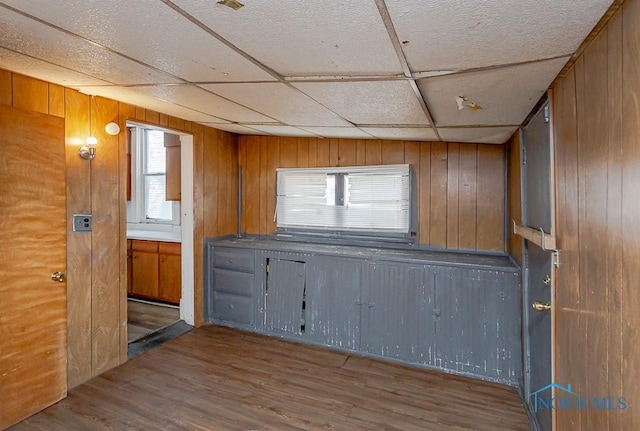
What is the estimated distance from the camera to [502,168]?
3154mm

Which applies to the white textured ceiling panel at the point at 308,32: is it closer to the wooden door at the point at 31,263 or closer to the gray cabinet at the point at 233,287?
the wooden door at the point at 31,263

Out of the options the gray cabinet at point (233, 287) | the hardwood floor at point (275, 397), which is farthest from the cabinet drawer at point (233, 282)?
the hardwood floor at point (275, 397)

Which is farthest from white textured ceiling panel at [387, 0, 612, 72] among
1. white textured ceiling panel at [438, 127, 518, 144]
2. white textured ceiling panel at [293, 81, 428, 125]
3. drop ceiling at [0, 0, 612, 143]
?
white textured ceiling panel at [438, 127, 518, 144]

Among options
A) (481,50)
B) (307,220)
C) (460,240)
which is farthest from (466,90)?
(307,220)

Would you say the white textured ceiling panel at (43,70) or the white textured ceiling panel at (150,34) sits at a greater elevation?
the white textured ceiling panel at (43,70)

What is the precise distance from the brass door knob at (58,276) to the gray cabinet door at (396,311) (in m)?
2.33

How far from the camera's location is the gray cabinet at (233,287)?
3727 mm

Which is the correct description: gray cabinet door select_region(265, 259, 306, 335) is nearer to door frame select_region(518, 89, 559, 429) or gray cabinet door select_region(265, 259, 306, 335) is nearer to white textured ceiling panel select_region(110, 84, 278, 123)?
white textured ceiling panel select_region(110, 84, 278, 123)

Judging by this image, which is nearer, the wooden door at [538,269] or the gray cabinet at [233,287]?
the wooden door at [538,269]

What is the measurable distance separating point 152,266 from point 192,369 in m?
2.12

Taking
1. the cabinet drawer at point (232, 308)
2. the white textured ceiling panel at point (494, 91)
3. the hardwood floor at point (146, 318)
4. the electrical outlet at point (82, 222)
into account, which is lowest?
the hardwood floor at point (146, 318)

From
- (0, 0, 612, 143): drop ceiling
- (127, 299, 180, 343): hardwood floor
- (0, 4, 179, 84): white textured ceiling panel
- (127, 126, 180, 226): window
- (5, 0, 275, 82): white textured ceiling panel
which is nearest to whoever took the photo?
(0, 0, 612, 143): drop ceiling

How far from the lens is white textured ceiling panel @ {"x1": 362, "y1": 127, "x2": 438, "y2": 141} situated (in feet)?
9.10

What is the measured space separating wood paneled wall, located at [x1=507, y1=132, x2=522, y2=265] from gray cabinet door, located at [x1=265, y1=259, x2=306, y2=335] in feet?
6.14
